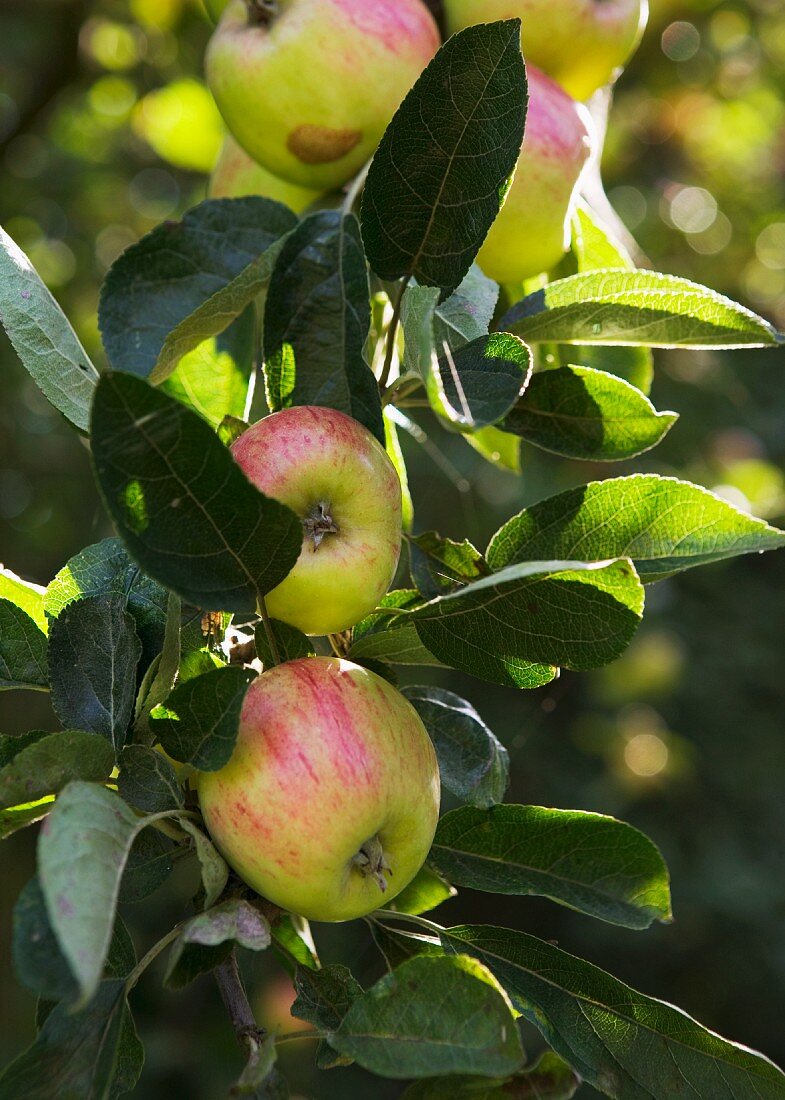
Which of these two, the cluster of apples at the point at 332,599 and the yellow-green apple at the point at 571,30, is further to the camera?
the yellow-green apple at the point at 571,30

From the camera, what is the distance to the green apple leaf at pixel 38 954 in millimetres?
500

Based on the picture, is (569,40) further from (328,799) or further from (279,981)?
(279,981)

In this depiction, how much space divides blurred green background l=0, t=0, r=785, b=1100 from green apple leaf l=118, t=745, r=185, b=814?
1416mm

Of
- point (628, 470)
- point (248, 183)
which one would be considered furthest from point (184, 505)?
point (628, 470)

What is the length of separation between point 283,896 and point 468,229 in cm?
42

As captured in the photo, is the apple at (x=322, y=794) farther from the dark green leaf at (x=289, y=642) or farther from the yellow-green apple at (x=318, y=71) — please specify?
the yellow-green apple at (x=318, y=71)

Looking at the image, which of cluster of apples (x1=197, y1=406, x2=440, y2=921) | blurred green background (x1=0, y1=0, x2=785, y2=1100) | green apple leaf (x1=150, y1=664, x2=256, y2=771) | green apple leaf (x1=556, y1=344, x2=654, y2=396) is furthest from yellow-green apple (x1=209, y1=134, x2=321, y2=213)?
blurred green background (x1=0, y1=0, x2=785, y2=1100)

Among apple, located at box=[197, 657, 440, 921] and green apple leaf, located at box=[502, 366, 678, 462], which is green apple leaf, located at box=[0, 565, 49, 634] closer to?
apple, located at box=[197, 657, 440, 921]

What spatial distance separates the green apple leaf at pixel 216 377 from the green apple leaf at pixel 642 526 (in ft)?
0.95

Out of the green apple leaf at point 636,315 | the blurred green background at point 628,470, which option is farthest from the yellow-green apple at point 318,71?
the blurred green background at point 628,470

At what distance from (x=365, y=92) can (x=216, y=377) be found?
9.9 inches

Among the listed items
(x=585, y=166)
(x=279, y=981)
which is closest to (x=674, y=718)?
(x=279, y=981)

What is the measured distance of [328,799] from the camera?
61 cm

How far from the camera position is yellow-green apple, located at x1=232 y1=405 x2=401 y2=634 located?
2.18 ft
